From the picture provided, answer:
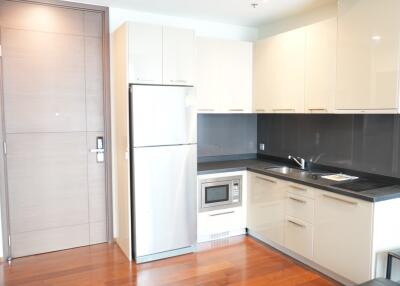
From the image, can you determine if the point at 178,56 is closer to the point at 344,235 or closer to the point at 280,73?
the point at 280,73

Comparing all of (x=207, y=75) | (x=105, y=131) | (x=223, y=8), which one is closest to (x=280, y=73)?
(x=207, y=75)

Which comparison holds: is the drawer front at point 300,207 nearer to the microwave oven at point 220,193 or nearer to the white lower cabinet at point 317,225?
the white lower cabinet at point 317,225

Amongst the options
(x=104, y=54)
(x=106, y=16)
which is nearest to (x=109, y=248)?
(x=104, y=54)

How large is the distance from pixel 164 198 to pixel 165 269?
2.23 ft

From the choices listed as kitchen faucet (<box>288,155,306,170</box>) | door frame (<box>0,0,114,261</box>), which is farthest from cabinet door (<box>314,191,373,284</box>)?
door frame (<box>0,0,114,261</box>)

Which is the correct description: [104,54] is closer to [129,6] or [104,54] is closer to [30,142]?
[129,6]

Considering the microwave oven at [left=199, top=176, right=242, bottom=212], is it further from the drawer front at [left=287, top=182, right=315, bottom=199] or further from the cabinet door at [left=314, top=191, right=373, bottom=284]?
the cabinet door at [left=314, top=191, right=373, bottom=284]

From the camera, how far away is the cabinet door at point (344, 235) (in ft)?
8.45

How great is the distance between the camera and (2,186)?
10.7 ft

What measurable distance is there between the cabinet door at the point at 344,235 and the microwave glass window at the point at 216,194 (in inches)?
42.9

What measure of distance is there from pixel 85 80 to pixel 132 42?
0.78 m

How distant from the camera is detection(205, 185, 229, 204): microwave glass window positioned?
3713 millimetres

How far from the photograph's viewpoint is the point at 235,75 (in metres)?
3.99

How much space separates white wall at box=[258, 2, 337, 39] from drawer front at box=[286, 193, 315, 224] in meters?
1.89
